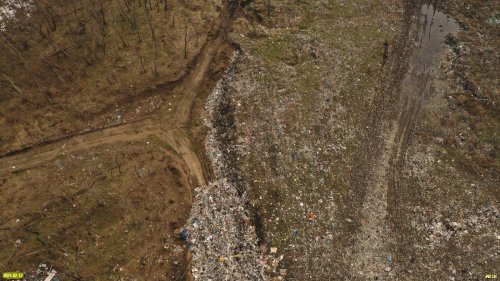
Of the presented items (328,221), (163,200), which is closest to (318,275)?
(328,221)

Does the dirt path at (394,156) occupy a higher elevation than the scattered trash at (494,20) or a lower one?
lower

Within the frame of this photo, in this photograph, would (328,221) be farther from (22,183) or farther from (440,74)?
(22,183)

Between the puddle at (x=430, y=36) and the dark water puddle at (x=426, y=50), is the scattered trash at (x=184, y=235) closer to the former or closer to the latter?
the dark water puddle at (x=426, y=50)

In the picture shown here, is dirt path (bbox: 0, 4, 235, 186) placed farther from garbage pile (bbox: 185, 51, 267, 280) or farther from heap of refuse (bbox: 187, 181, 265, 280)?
heap of refuse (bbox: 187, 181, 265, 280)

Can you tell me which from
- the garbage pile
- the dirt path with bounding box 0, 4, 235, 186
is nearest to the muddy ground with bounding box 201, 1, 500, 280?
the garbage pile

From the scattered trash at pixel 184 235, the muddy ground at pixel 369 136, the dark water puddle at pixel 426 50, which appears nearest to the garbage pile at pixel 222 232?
the scattered trash at pixel 184 235

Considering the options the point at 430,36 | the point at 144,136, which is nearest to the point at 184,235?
the point at 144,136

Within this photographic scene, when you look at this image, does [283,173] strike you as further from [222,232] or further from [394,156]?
[394,156]
